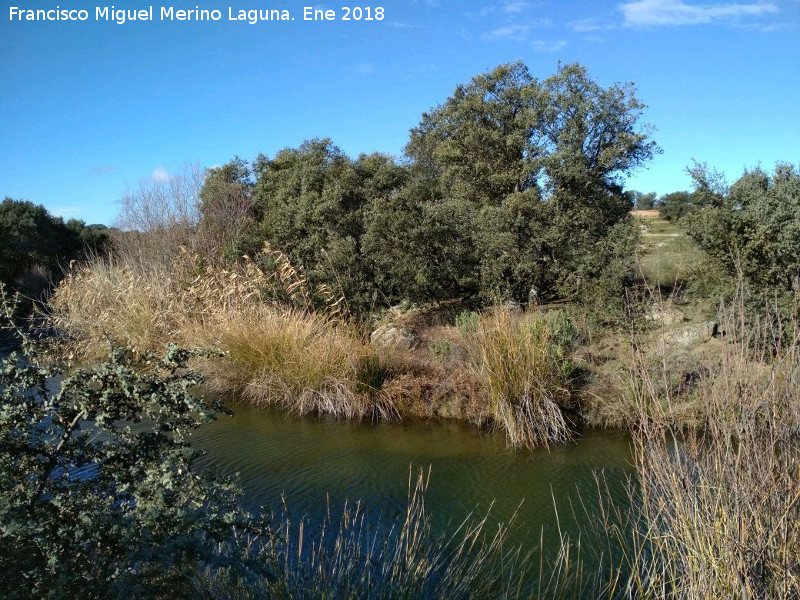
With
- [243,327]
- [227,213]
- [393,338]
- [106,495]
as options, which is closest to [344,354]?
[393,338]

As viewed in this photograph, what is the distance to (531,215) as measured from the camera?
33.2ft

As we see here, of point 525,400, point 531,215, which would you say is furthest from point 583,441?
point 531,215

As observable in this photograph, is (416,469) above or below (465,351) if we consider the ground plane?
below

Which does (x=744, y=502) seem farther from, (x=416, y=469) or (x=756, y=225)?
(x=756, y=225)

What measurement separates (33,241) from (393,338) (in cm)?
1652

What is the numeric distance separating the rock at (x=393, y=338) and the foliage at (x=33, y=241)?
469 inches

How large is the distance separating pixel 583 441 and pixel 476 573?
391cm

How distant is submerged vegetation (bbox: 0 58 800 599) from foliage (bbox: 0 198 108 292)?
6463 millimetres

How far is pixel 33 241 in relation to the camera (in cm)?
2073

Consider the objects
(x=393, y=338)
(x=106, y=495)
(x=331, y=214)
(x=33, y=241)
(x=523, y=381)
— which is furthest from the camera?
(x=33, y=241)

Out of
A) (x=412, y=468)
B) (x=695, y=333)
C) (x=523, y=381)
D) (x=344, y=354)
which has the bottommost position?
(x=412, y=468)

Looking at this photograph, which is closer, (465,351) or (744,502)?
(744,502)

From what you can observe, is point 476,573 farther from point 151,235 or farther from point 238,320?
point 151,235

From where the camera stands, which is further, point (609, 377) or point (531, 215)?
point (531, 215)
